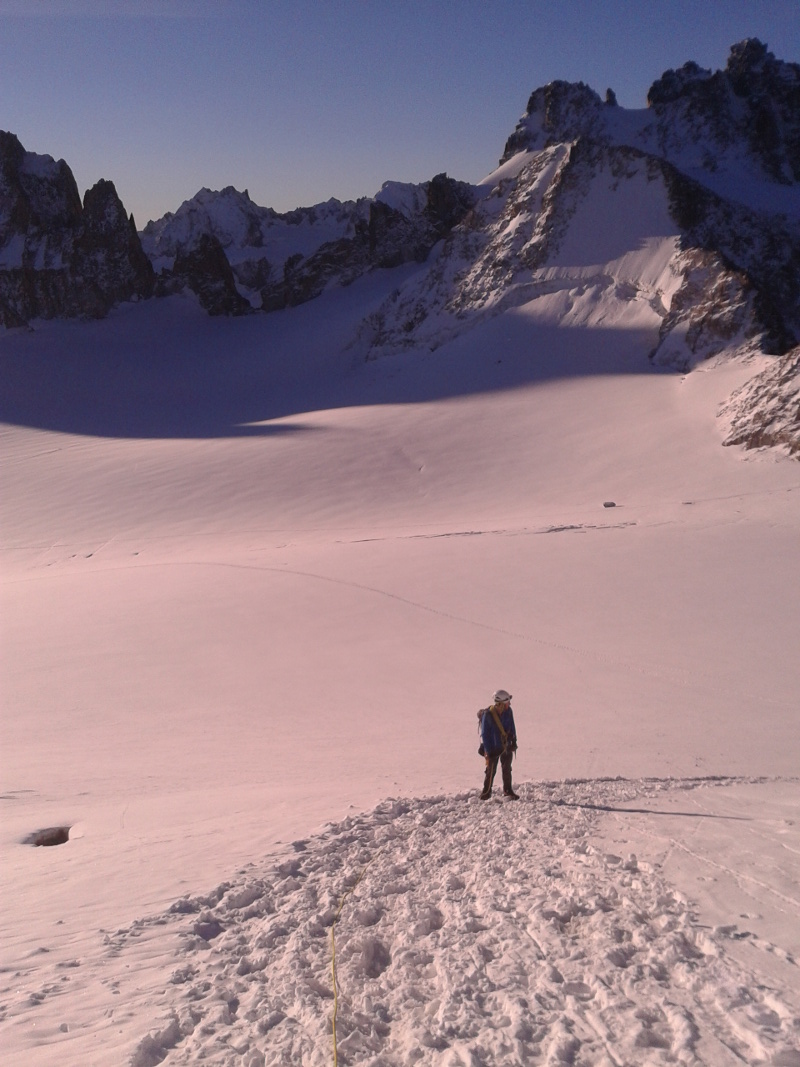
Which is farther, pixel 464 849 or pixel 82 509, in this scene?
pixel 82 509

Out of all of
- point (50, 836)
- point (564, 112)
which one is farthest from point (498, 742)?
point (564, 112)

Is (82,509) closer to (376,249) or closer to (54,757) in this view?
(54,757)

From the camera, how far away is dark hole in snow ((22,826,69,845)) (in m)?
6.00

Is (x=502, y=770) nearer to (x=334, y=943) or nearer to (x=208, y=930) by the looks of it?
(x=334, y=943)

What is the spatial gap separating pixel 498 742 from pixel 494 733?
7cm

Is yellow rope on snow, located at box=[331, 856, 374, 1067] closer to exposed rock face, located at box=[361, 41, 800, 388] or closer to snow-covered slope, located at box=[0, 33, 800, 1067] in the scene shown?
snow-covered slope, located at box=[0, 33, 800, 1067]

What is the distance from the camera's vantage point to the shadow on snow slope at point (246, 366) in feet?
114

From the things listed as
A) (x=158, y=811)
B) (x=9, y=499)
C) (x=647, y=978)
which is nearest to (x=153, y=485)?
(x=9, y=499)

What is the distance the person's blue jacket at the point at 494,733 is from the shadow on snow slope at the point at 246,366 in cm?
2496

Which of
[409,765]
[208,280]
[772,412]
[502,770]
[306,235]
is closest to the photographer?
A: [502,770]

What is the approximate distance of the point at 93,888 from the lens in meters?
4.92

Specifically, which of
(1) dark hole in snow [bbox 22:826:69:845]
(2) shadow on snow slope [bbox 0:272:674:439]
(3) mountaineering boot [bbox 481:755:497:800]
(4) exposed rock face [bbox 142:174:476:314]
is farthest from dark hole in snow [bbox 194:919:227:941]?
(4) exposed rock face [bbox 142:174:476:314]

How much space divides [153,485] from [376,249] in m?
41.0

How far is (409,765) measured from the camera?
7.25 metres
